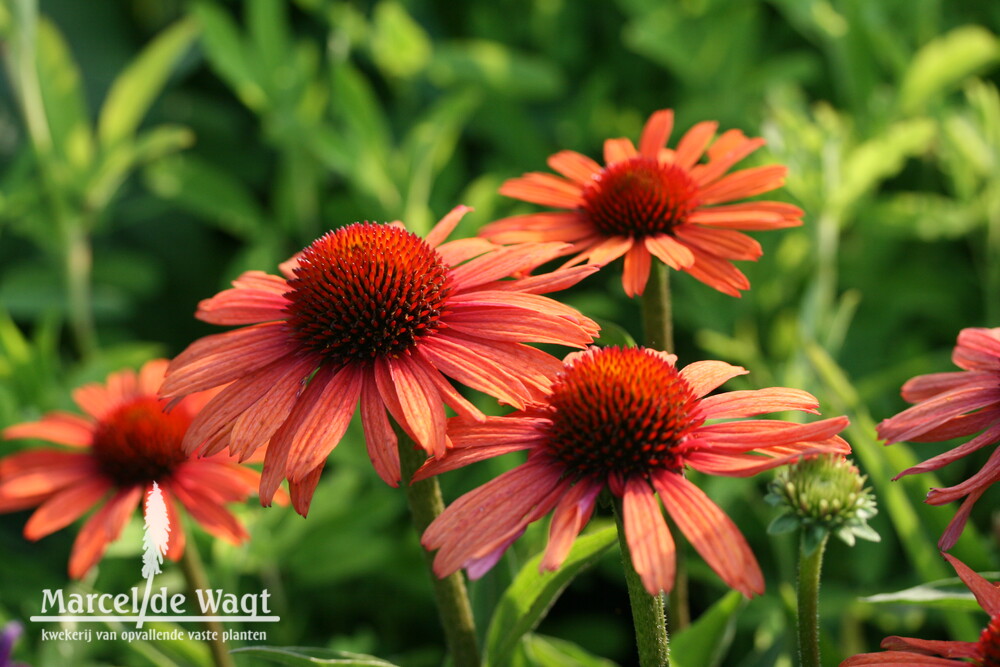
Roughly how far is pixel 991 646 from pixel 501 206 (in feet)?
6.10

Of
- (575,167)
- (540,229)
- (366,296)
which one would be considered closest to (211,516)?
(366,296)

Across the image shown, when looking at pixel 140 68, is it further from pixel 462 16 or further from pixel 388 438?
pixel 388 438

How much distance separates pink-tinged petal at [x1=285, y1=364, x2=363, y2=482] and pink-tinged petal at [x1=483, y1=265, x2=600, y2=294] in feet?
0.60

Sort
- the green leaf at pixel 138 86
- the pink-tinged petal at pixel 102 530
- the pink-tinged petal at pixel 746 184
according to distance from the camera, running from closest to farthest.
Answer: the pink-tinged petal at pixel 746 184
the pink-tinged petal at pixel 102 530
the green leaf at pixel 138 86

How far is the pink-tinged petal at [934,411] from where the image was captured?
2.89 feet

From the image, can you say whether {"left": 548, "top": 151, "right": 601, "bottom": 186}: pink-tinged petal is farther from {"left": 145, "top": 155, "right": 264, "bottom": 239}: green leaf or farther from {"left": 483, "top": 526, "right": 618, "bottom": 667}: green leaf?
{"left": 145, "top": 155, "right": 264, "bottom": 239}: green leaf

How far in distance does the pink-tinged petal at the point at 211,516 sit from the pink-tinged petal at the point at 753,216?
2.24 ft

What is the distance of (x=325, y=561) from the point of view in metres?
1.84

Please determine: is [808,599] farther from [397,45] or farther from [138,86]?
[138,86]

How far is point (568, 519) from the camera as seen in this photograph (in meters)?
0.78

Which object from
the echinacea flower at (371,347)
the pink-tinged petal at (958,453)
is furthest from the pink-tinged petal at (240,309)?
the pink-tinged petal at (958,453)

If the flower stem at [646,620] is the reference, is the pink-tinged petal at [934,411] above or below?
above

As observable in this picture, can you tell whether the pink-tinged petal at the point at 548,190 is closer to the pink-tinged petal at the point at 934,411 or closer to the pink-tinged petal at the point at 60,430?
the pink-tinged petal at the point at 934,411

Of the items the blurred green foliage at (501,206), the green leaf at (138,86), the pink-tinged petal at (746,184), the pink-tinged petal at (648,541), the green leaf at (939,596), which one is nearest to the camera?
the pink-tinged petal at (648,541)
